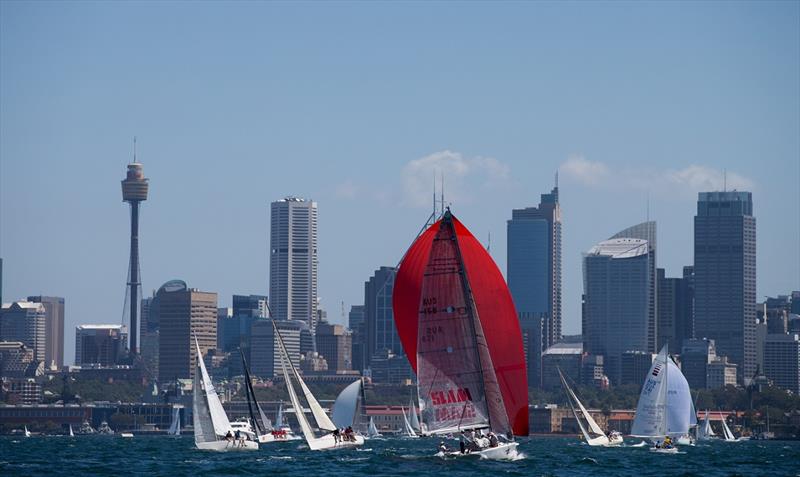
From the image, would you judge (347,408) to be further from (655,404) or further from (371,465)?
(371,465)

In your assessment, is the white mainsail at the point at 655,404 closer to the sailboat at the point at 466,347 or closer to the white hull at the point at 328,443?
the white hull at the point at 328,443

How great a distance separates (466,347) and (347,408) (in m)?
91.4

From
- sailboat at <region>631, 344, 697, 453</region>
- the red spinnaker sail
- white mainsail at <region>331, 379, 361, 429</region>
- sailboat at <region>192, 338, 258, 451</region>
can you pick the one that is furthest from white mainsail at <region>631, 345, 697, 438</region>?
white mainsail at <region>331, 379, 361, 429</region>

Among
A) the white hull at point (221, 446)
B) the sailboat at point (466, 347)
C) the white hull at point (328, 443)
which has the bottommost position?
the white hull at point (221, 446)

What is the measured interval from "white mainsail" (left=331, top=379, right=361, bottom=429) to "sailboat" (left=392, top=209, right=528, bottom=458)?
85.1m

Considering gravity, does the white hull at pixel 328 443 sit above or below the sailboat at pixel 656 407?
below

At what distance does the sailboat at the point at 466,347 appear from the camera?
7212cm

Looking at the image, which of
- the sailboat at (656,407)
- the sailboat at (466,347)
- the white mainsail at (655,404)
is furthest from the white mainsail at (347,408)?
the sailboat at (466,347)

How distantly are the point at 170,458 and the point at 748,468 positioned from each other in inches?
1309

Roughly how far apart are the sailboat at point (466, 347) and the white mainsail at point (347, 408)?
3351 inches

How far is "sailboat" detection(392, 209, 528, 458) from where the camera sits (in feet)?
237

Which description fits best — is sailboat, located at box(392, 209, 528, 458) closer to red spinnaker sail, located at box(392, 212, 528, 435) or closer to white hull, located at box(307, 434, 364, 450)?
red spinnaker sail, located at box(392, 212, 528, 435)

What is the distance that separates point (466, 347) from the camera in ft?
237

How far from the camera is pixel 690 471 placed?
85562 mm
